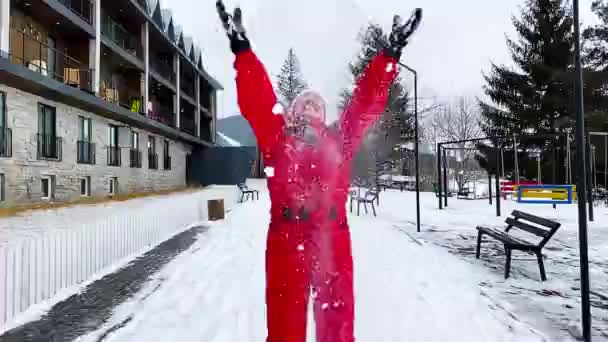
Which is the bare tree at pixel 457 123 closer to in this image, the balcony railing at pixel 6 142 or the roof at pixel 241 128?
the roof at pixel 241 128

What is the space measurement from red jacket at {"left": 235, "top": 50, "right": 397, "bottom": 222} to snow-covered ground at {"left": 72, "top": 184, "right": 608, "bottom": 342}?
1786mm

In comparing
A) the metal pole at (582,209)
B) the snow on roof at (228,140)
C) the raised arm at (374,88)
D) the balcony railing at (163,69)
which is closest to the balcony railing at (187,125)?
the balcony railing at (163,69)

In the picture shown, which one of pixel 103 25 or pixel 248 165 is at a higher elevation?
pixel 103 25

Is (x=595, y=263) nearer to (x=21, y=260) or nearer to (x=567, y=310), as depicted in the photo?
(x=567, y=310)

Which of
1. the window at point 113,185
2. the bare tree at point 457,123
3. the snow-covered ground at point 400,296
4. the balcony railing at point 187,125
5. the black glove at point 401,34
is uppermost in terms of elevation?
the bare tree at point 457,123

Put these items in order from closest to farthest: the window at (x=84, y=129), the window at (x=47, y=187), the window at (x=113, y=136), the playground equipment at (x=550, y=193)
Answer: the window at (x=47, y=187) < the playground equipment at (x=550, y=193) < the window at (x=84, y=129) < the window at (x=113, y=136)


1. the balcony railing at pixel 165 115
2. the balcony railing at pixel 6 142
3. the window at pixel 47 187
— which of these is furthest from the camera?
the balcony railing at pixel 165 115

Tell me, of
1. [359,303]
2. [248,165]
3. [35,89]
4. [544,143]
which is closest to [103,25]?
[35,89]

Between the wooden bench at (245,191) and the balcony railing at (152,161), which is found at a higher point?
the balcony railing at (152,161)

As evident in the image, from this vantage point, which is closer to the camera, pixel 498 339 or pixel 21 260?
pixel 498 339

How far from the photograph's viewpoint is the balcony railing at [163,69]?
2167cm

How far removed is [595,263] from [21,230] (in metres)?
8.75

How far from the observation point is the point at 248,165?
29312mm

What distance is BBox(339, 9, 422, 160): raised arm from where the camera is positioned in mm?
2062
